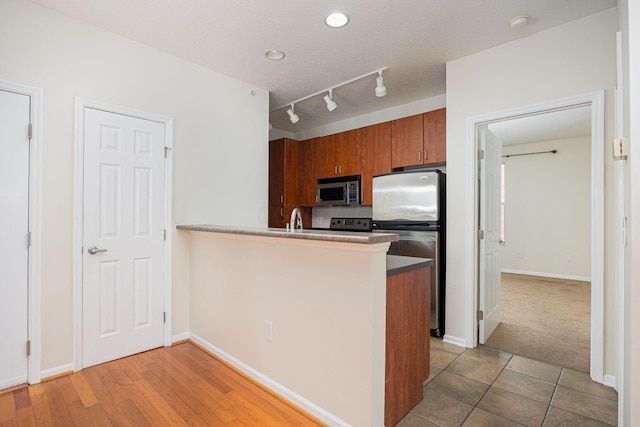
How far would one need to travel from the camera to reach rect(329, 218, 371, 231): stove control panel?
291 centimetres

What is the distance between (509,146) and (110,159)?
688cm

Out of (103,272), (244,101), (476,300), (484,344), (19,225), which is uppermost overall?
(244,101)

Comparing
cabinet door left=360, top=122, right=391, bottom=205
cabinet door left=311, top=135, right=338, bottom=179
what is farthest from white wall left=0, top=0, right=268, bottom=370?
cabinet door left=360, top=122, right=391, bottom=205

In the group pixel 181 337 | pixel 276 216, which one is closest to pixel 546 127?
pixel 276 216

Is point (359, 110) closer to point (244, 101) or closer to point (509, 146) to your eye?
point (244, 101)

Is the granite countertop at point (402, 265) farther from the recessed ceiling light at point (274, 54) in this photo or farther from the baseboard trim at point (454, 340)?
the recessed ceiling light at point (274, 54)

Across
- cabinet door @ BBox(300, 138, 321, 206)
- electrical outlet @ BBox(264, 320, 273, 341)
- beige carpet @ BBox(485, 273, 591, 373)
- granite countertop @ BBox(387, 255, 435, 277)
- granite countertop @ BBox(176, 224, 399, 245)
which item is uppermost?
cabinet door @ BBox(300, 138, 321, 206)

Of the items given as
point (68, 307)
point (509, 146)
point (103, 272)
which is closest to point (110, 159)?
point (103, 272)

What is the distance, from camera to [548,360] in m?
2.61

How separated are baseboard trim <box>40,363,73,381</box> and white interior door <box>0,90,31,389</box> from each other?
104mm

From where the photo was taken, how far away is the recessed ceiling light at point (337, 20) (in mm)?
2326

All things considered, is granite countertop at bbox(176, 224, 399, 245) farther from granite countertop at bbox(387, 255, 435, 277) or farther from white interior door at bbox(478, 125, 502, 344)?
white interior door at bbox(478, 125, 502, 344)

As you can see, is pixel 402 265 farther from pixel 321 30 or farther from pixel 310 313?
pixel 321 30

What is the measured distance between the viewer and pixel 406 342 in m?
1.87
